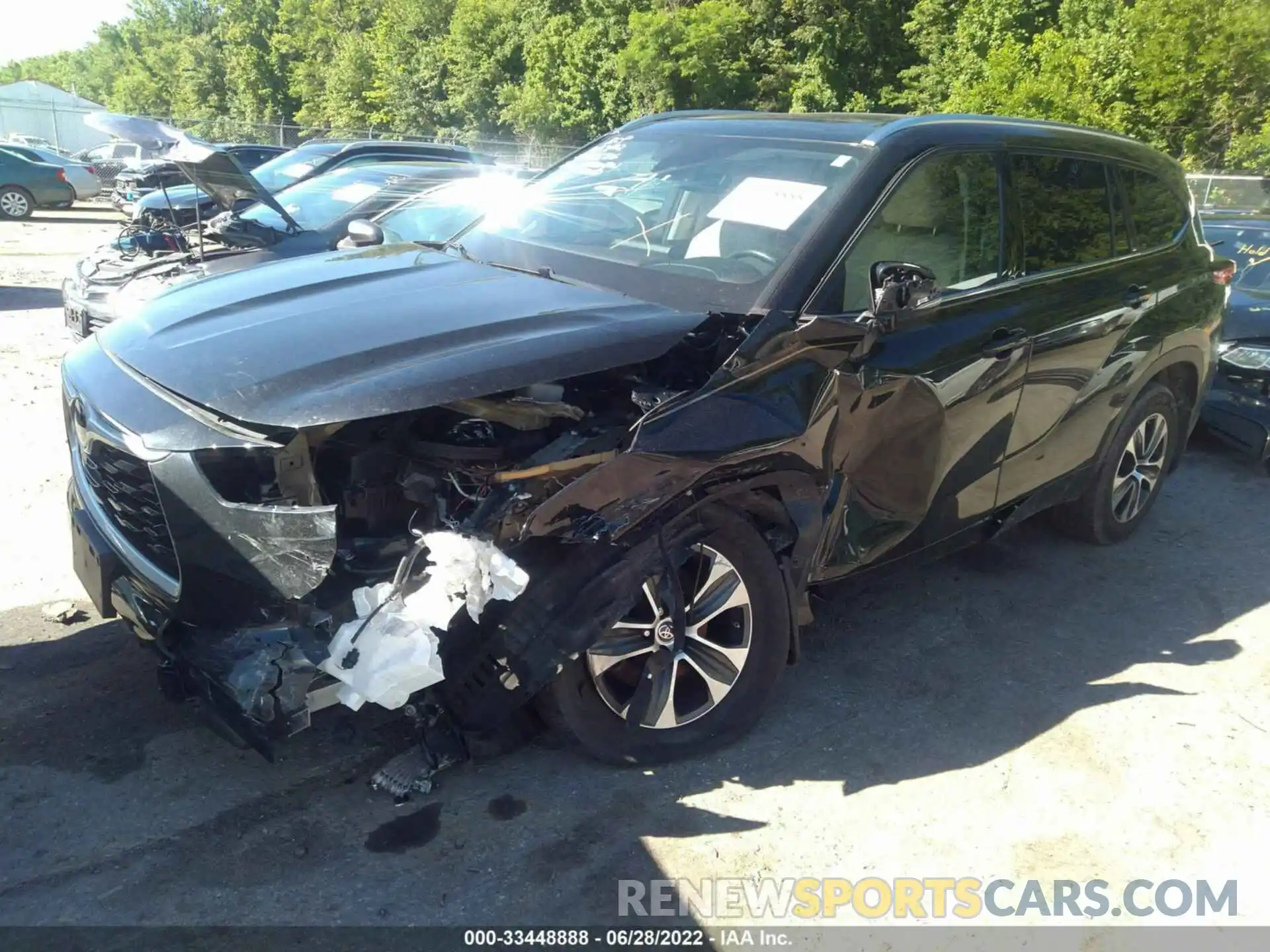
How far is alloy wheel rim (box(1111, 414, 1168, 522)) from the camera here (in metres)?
5.17

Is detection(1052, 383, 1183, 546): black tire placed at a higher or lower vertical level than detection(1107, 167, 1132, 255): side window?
lower

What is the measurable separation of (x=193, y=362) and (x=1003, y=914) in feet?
9.21

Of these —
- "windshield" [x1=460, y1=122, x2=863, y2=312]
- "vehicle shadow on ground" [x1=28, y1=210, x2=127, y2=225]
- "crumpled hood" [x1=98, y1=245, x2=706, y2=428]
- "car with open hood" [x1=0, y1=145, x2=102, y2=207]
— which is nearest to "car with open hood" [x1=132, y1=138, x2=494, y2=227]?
"windshield" [x1=460, y1=122, x2=863, y2=312]

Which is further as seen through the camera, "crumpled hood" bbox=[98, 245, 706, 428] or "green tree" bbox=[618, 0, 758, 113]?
"green tree" bbox=[618, 0, 758, 113]

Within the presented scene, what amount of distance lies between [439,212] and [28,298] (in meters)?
6.33

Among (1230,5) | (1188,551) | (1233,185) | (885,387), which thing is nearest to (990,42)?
(1230,5)

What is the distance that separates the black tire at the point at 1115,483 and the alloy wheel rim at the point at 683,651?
8.51 feet

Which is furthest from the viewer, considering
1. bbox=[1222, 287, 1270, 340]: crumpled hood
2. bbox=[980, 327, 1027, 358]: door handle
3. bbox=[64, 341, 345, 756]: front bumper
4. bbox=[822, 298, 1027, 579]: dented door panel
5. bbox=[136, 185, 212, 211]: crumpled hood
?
bbox=[136, 185, 212, 211]: crumpled hood

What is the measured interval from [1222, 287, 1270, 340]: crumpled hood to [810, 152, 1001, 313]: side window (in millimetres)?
→ 3680

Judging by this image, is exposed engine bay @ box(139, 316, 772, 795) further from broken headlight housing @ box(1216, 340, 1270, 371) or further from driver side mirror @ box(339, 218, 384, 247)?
broken headlight housing @ box(1216, 340, 1270, 371)

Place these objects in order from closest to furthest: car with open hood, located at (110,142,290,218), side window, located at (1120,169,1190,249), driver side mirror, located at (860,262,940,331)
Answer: driver side mirror, located at (860,262,940,331), side window, located at (1120,169,1190,249), car with open hood, located at (110,142,290,218)

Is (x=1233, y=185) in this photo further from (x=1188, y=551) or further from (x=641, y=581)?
(x=641, y=581)

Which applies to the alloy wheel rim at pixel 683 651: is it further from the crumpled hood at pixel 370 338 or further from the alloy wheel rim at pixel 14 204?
the alloy wheel rim at pixel 14 204

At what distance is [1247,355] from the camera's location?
22.1 ft
